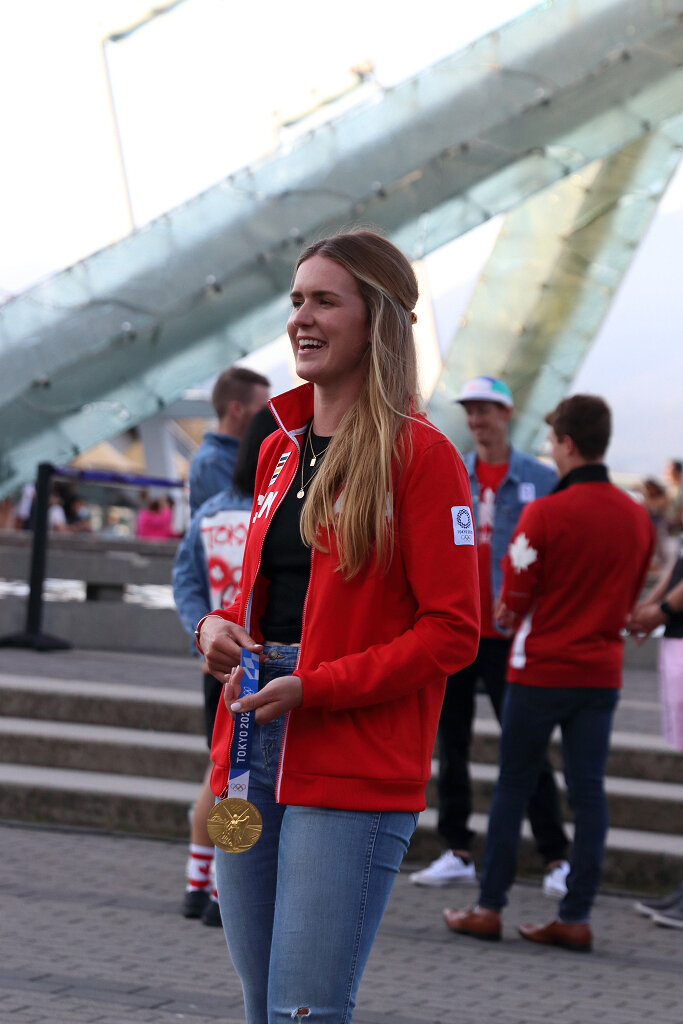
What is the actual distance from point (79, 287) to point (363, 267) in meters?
12.0

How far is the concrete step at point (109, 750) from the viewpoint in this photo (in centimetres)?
735

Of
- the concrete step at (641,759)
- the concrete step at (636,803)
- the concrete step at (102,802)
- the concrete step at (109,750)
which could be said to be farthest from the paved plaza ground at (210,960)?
the concrete step at (641,759)

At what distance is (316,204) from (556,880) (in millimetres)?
9530

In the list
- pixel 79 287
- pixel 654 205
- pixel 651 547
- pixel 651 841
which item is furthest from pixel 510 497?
pixel 654 205

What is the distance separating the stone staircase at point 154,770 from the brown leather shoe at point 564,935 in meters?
1.01

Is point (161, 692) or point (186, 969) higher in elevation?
point (161, 692)

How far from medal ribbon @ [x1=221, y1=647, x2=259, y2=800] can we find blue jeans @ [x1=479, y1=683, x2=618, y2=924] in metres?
2.91

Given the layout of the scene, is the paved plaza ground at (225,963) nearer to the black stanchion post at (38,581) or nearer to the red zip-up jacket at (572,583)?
the red zip-up jacket at (572,583)

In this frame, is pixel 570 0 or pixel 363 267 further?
pixel 570 0

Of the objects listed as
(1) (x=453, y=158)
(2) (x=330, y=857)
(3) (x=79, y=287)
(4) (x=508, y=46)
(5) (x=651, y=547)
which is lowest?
(2) (x=330, y=857)

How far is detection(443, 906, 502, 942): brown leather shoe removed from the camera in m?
5.28

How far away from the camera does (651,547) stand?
5418 millimetres

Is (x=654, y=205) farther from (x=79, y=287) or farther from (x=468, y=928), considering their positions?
(x=468, y=928)

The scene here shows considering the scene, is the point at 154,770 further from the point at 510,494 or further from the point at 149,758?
the point at 510,494
